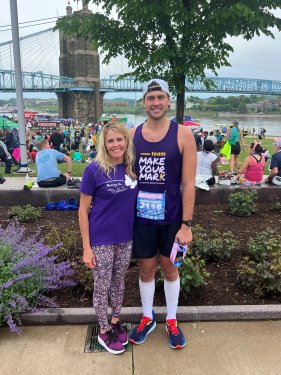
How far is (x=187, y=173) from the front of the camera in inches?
93.2

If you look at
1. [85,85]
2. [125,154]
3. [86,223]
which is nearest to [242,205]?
[125,154]

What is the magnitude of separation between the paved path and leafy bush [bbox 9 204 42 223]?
2538mm

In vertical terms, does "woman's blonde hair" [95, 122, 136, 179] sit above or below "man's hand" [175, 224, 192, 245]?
above

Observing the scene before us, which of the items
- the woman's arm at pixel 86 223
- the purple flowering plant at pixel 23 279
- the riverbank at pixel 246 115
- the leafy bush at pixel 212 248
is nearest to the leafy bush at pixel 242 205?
the leafy bush at pixel 212 248

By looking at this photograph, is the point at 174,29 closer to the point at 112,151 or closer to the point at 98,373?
the point at 112,151

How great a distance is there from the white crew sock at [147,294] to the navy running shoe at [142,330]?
0.04 metres

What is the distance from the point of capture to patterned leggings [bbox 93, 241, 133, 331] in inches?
94.6

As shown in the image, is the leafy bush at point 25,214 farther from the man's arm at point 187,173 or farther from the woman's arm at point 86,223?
Answer: the man's arm at point 187,173

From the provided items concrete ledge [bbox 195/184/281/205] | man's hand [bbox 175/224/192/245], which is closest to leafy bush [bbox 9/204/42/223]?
concrete ledge [bbox 195/184/281/205]

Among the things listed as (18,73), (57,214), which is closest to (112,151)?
(57,214)

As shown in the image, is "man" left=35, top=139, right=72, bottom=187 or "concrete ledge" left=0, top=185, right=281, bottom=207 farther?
"man" left=35, top=139, right=72, bottom=187

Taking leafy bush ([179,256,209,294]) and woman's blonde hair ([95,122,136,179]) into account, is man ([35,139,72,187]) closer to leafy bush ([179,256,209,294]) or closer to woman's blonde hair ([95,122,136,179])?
leafy bush ([179,256,209,294])

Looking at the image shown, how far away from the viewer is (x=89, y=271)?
323cm

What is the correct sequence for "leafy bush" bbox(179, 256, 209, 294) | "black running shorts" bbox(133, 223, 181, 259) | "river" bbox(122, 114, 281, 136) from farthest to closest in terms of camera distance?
1. "river" bbox(122, 114, 281, 136)
2. "leafy bush" bbox(179, 256, 209, 294)
3. "black running shorts" bbox(133, 223, 181, 259)
